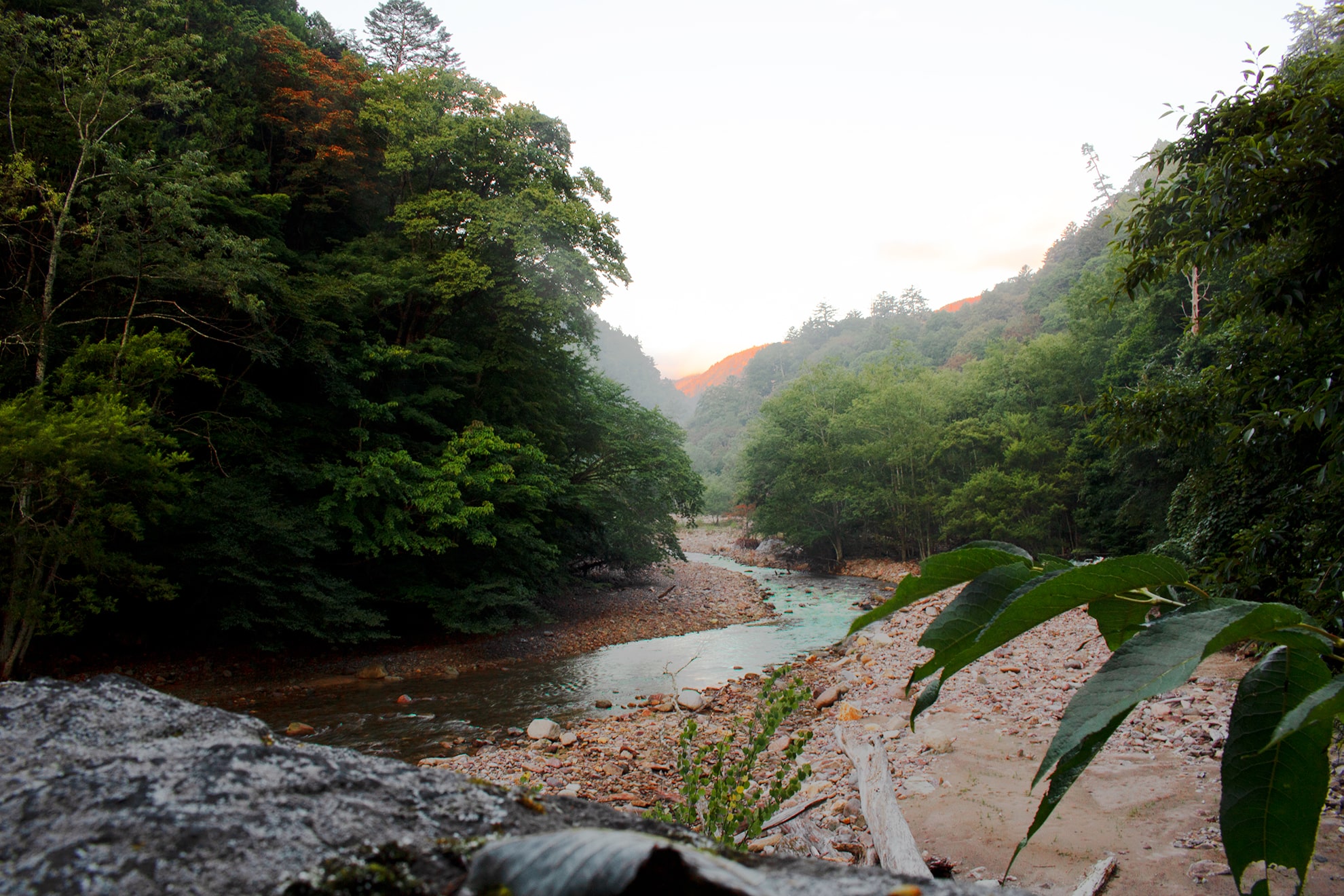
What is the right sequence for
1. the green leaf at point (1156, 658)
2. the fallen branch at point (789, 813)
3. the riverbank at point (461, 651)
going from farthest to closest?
the riverbank at point (461, 651)
the fallen branch at point (789, 813)
the green leaf at point (1156, 658)

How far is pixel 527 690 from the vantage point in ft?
34.6

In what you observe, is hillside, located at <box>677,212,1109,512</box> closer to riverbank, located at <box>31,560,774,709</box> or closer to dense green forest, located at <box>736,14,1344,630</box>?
dense green forest, located at <box>736,14,1344,630</box>

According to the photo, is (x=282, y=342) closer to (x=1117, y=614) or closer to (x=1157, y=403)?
(x=1157, y=403)

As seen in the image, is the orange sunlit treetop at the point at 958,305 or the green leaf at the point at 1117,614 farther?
the orange sunlit treetop at the point at 958,305

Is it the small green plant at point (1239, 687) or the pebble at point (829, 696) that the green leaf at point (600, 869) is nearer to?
the small green plant at point (1239, 687)

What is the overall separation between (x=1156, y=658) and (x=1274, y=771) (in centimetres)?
19

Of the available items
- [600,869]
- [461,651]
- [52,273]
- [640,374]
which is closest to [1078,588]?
[600,869]

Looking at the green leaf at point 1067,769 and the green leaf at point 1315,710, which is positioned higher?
the green leaf at point 1315,710

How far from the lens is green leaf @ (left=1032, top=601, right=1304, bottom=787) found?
1.64 feet

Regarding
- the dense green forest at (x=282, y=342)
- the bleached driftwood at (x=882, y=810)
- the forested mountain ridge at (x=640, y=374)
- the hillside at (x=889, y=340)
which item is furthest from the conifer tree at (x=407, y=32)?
the forested mountain ridge at (x=640, y=374)

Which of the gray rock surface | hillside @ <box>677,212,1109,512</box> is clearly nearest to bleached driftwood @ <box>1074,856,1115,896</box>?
the gray rock surface

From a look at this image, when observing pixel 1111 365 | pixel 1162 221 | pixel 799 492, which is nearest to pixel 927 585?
pixel 1162 221

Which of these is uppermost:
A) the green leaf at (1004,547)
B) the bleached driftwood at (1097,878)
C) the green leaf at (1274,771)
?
the green leaf at (1004,547)

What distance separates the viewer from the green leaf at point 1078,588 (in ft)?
1.96
